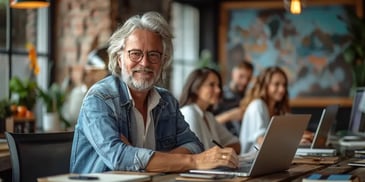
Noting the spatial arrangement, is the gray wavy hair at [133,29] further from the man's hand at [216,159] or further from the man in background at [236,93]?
the man in background at [236,93]

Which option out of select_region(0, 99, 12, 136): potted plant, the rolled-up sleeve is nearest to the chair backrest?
the rolled-up sleeve

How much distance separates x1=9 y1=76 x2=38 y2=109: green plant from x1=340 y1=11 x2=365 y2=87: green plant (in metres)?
5.17

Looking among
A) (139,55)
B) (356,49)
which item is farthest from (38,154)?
(356,49)

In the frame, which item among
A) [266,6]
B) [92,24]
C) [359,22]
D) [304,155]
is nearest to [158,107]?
[304,155]

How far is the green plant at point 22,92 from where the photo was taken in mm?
5836

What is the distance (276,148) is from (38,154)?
1.02 metres

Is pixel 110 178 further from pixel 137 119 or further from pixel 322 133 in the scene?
pixel 322 133

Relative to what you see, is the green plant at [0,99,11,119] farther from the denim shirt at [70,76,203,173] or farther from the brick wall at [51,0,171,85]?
the denim shirt at [70,76,203,173]

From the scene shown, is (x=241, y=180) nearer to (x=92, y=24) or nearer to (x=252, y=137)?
(x=252, y=137)

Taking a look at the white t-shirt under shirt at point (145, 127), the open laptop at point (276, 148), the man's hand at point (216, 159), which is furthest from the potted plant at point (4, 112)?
the man's hand at point (216, 159)

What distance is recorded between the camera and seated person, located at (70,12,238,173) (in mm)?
2816

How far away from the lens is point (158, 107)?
3.24 meters

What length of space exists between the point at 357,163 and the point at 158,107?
901mm

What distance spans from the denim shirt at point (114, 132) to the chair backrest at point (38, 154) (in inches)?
7.3
